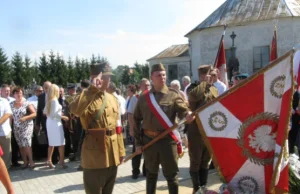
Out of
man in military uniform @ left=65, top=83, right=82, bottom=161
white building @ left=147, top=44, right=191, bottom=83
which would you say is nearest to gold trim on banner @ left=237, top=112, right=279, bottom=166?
man in military uniform @ left=65, top=83, right=82, bottom=161

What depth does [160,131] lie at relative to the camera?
429 centimetres

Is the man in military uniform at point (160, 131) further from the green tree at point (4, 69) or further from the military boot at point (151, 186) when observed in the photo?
the green tree at point (4, 69)

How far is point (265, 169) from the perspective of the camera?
12.0ft

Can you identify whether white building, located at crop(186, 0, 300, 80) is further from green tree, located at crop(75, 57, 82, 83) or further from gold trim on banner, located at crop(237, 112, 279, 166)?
gold trim on banner, located at crop(237, 112, 279, 166)

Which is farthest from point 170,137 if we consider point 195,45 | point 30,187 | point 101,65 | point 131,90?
point 195,45

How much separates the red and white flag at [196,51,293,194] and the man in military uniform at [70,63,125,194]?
1.19 meters

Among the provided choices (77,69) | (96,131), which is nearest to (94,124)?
(96,131)

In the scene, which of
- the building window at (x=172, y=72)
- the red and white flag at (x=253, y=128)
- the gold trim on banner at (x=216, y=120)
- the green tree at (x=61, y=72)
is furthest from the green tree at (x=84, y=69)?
the red and white flag at (x=253, y=128)

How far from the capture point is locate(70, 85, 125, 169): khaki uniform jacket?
11.7 feet

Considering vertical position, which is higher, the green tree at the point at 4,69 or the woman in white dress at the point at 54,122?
the green tree at the point at 4,69

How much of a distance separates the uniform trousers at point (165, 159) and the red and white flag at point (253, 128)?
58 centimetres

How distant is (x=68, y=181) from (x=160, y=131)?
10.1 ft

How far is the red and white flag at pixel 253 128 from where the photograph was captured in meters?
3.49

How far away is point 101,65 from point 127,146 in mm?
6811
